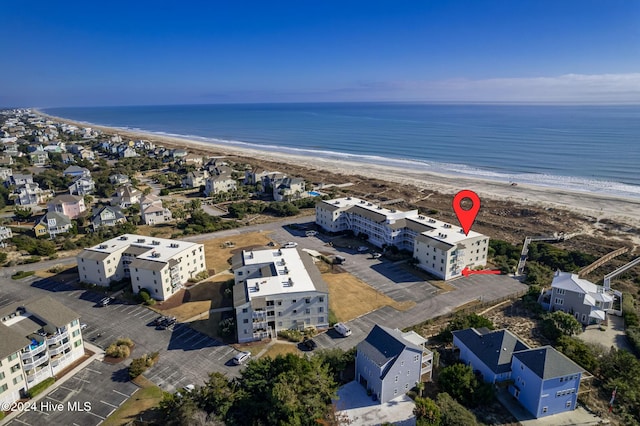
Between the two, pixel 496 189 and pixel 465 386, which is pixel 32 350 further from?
pixel 496 189

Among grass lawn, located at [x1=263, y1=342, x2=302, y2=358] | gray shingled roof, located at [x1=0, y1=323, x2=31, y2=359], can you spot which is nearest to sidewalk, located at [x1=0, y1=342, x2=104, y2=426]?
gray shingled roof, located at [x1=0, y1=323, x2=31, y2=359]

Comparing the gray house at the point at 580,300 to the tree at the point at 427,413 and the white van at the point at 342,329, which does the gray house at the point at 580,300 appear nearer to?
the white van at the point at 342,329

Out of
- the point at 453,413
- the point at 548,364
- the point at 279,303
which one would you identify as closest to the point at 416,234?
the point at 279,303

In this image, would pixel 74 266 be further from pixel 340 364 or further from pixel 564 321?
pixel 564 321

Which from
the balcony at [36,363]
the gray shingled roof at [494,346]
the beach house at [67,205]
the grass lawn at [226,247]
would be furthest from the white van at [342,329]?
the beach house at [67,205]

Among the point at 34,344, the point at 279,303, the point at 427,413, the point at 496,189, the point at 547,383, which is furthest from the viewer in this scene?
the point at 496,189
